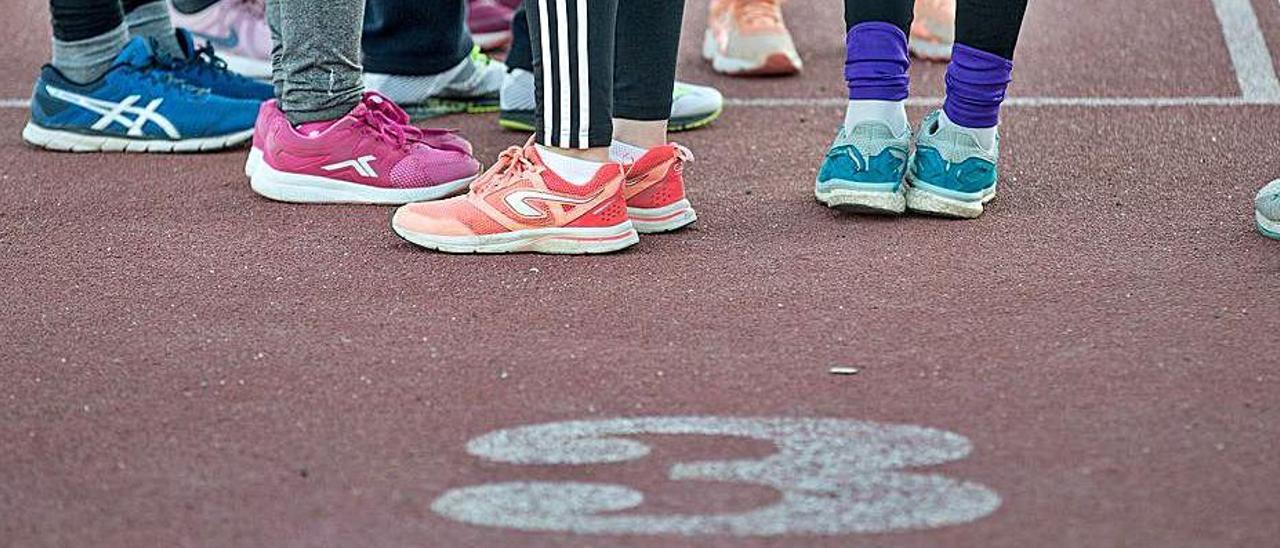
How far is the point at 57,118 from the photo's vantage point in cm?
389

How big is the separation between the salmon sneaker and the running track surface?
0.12 ft

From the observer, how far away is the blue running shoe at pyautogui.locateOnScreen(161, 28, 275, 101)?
157 inches

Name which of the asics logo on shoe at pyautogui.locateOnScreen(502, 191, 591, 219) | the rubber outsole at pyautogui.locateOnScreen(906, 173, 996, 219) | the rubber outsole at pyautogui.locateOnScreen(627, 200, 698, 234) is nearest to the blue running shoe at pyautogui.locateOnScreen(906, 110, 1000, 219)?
the rubber outsole at pyautogui.locateOnScreen(906, 173, 996, 219)

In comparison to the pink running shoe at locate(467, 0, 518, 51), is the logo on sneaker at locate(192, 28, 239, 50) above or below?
above

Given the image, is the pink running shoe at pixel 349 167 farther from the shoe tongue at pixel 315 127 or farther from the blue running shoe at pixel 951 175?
the blue running shoe at pixel 951 175

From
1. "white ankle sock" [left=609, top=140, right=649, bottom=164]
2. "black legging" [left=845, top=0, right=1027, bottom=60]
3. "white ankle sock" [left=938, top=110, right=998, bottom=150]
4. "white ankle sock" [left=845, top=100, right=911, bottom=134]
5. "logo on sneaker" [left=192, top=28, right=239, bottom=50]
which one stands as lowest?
"logo on sneaker" [left=192, top=28, right=239, bottom=50]

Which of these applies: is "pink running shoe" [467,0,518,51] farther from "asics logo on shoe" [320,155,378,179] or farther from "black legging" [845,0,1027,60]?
"black legging" [845,0,1027,60]

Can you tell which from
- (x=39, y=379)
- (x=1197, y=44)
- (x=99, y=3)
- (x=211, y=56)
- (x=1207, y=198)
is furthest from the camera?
(x=1197, y=44)

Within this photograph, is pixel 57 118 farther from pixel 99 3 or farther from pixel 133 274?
pixel 133 274

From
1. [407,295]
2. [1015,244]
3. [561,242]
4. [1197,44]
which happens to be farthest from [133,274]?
[1197,44]

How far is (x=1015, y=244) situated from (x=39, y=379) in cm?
166

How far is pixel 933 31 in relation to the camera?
471cm

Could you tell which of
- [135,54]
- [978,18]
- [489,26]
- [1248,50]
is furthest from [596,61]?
[1248,50]

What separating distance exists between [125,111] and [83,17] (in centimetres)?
23
